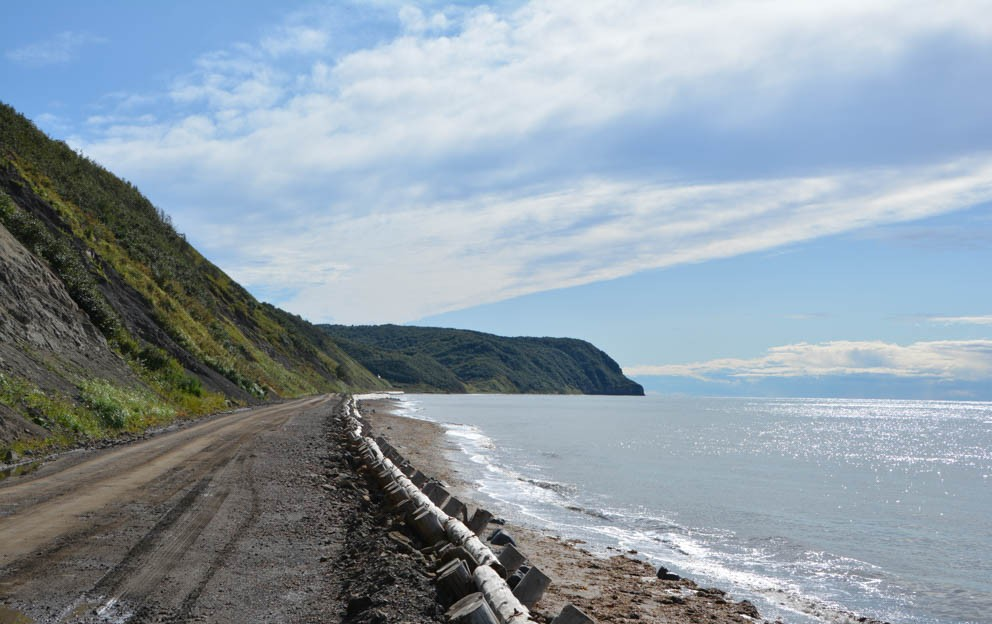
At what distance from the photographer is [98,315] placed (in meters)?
32.0

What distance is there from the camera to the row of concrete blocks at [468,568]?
233 inches

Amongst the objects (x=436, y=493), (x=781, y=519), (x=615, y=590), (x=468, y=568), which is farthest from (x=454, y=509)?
(x=781, y=519)

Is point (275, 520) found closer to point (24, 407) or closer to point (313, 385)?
point (24, 407)

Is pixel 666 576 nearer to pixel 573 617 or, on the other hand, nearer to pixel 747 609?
pixel 747 609

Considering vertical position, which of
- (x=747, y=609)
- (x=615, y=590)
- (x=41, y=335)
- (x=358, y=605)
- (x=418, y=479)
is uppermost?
(x=41, y=335)

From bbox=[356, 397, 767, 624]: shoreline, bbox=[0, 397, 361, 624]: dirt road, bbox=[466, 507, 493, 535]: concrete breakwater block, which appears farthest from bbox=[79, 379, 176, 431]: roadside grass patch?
bbox=[466, 507, 493, 535]: concrete breakwater block

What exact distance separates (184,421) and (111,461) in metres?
13.6

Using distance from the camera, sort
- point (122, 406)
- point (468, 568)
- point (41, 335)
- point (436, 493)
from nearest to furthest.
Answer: point (468, 568)
point (436, 493)
point (122, 406)
point (41, 335)

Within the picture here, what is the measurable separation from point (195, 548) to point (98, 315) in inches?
1073

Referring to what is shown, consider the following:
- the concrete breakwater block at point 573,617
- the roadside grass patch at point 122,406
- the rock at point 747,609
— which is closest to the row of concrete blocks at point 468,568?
the concrete breakwater block at point 573,617

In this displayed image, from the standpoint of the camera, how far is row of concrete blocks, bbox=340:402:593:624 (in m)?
5.93

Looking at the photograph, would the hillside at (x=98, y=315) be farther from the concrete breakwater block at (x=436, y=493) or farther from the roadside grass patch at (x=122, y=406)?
the concrete breakwater block at (x=436, y=493)

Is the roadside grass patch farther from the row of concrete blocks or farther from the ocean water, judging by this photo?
the row of concrete blocks

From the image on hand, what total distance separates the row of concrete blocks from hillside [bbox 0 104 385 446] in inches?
443
